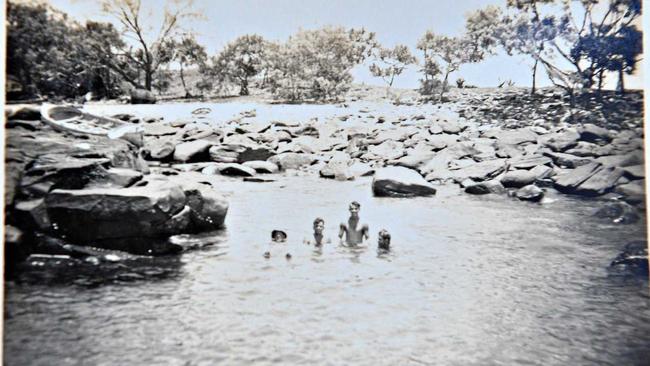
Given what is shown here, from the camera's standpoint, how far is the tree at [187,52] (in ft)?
12.8

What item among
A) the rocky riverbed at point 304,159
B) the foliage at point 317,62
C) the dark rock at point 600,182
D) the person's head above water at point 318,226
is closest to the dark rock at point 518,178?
the rocky riverbed at point 304,159

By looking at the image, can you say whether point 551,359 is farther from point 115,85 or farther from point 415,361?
point 115,85

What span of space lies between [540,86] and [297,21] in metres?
1.96

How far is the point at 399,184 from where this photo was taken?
4.72 meters

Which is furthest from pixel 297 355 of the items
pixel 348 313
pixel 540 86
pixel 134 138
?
pixel 540 86

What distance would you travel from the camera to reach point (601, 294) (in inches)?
124

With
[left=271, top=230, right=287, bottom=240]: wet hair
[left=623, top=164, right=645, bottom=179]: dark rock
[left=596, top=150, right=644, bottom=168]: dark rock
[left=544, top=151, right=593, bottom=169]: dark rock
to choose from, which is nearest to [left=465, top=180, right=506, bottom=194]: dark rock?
[left=544, top=151, right=593, bottom=169]: dark rock

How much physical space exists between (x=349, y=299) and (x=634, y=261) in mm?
1920

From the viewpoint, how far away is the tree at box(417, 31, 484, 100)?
4082 millimetres

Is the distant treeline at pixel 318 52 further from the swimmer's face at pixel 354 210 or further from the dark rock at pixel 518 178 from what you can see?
the swimmer's face at pixel 354 210

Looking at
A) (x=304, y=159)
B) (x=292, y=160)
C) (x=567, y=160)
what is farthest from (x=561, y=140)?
(x=292, y=160)

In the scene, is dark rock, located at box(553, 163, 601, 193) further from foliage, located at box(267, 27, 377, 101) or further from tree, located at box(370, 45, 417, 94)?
foliage, located at box(267, 27, 377, 101)

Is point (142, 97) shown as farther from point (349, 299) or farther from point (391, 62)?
point (349, 299)

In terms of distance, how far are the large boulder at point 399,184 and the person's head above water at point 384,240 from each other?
38.4 inches
